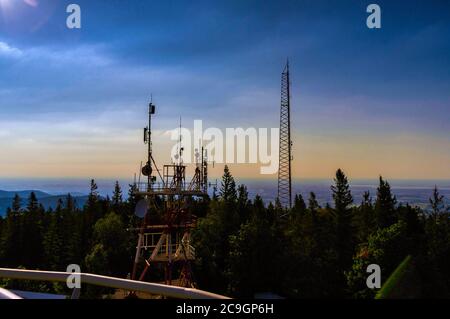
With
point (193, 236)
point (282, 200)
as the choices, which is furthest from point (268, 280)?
point (193, 236)

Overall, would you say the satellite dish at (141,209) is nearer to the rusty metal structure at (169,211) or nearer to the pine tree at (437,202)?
the rusty metal structure at (169,211)

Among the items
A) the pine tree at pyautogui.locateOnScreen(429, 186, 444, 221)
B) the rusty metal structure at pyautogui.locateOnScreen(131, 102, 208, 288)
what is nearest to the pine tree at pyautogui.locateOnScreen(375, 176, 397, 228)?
the rusty metal structure at pyautogui.locateOnScreen(131, 102, 208, 288)

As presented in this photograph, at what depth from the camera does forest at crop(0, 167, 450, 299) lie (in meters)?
24.9

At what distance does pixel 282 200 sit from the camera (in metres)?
32.8

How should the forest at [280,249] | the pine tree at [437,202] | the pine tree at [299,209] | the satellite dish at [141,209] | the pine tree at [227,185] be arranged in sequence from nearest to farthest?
1. the satellite dish at [141,209]
2. the forest at [280,249]
3. the pine tree at [299,209]
4. the pine tree at [437,202]
5. the pine tree at [227,185]

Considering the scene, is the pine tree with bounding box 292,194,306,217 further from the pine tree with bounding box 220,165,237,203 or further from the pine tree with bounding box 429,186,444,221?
the pine tree with bounding box 429,186,444,221

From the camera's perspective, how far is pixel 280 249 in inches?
1243

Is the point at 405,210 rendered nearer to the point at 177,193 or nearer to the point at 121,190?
the point at 177,193

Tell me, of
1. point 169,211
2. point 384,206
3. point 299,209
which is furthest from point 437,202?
point 169,211

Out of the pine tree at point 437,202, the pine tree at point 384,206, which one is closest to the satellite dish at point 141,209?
the pine tree at point 384,206

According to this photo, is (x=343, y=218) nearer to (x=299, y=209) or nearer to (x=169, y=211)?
(x=299, y=209)

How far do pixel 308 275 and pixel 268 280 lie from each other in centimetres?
342

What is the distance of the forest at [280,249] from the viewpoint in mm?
24922
